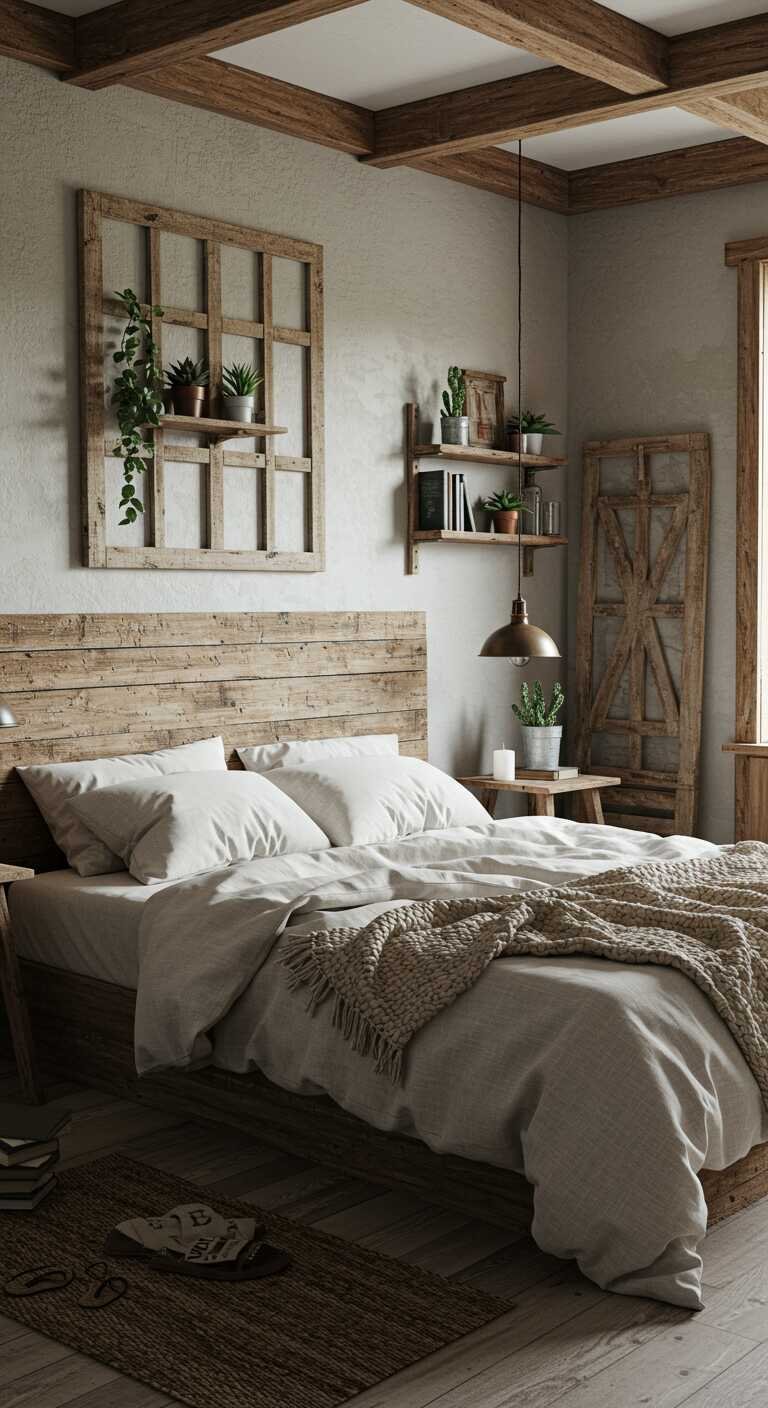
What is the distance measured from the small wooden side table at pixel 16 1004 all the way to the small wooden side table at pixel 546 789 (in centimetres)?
226

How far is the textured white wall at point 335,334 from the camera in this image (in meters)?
4.29

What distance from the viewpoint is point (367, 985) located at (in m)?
3.12

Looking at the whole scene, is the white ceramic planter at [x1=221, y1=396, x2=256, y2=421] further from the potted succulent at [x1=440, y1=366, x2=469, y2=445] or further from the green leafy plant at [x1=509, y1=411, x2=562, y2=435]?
the green leafy plant at [x1=509, y1=411, x2=562, y2=435]

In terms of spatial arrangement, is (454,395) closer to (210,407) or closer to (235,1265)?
(210,407)

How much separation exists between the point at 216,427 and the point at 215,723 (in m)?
0.96

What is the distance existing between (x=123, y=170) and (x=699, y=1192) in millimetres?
3428

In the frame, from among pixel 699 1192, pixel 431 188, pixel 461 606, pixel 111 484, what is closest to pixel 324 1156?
pixel 699 1192

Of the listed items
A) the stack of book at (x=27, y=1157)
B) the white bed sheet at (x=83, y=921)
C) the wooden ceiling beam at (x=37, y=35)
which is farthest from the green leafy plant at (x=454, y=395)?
the stack of book at (x=27, y=1157)

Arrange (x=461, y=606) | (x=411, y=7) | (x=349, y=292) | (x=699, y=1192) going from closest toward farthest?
1. (x=699, y=1192)
2. (x=411, y=7)
3. (x=349, y=292)
4. (x=461, y=606)

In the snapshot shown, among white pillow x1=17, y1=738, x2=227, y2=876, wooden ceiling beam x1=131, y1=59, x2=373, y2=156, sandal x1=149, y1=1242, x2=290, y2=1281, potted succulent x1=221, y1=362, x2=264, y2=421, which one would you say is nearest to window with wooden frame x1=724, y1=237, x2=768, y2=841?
wooden ceiling beam x1=131, y1=59, x2=373, y2=156

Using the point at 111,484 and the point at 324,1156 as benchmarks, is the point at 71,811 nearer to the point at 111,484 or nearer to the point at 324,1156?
the point at 111,484

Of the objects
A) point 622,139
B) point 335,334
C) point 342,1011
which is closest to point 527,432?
point 335,334

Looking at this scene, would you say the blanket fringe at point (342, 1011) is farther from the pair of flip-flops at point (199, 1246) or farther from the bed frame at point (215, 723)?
the pair of flip-flops at point (199, 1246)

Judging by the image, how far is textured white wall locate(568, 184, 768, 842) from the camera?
5.83 meters
